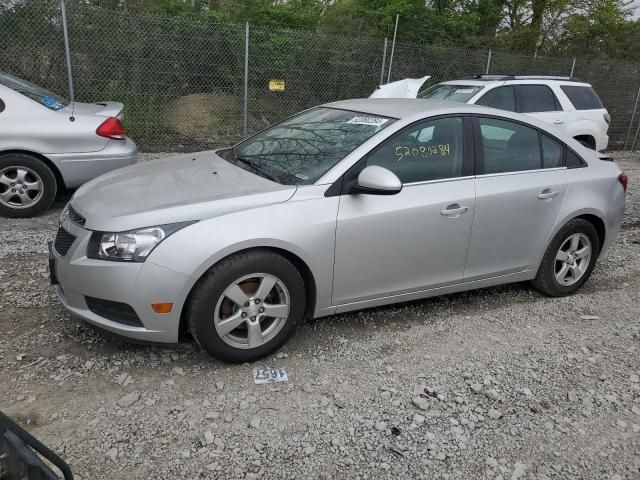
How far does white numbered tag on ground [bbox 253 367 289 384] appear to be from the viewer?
3.16 metres

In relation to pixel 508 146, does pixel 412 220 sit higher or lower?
lower

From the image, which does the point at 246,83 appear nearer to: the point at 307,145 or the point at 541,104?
the point at 541,104

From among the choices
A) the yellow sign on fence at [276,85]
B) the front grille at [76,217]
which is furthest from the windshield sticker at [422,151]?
the yellow sign on fence at [276,85]

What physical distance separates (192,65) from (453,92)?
4.70 m

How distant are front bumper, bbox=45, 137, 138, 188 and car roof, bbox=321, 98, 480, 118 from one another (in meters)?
2.73

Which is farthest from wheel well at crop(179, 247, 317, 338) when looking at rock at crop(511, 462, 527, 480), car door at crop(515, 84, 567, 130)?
car door at crop(515, 84, 567, 130)

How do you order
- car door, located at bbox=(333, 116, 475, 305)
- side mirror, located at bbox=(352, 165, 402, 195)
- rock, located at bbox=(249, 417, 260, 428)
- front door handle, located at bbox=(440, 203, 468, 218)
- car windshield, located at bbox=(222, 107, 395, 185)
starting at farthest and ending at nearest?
front door handle, located at bbox=(440, 203, 468, 218) → car windshield, located at bbox=(222, 107, 395, 185) → car door, located at bbox=(333, 116, 475, 305) → side mirror, located at bbox=(352, 165, 402, 195) → rock, located at bbox=(249, 417, 260, 428)

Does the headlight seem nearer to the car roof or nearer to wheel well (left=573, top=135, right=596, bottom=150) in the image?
the car roof

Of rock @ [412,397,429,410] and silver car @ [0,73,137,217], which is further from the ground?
silver car @ [0,73,137,217]

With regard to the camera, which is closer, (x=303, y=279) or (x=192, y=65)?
(x=303, y=279)

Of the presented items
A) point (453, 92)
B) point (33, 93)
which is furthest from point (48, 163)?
point (453, 92)

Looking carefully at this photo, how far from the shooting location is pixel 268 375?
3.21 meters

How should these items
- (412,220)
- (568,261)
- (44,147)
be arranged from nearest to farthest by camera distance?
(412,220) → (568,261) → (44,147)

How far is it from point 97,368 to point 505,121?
131 inches
